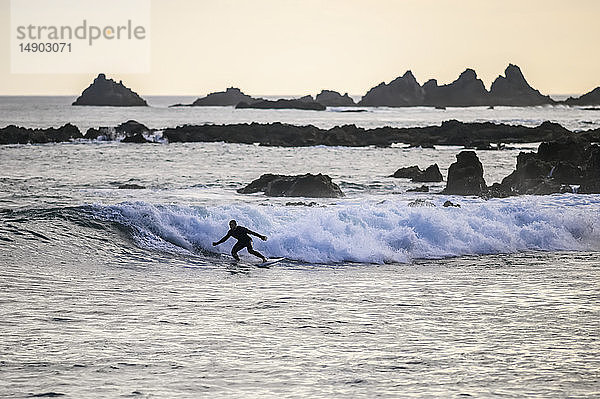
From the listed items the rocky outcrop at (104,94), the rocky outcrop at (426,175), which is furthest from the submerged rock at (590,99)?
the rocky outcrop at (426,175)

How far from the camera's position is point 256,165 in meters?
45.7

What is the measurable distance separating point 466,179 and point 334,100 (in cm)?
16781

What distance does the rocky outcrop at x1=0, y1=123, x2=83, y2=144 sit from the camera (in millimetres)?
59781

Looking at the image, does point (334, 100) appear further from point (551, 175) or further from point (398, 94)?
point (551, 175)

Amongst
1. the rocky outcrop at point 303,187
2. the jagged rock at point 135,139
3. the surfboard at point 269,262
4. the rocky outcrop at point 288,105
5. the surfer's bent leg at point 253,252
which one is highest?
the rocky outcrop at point 288,105

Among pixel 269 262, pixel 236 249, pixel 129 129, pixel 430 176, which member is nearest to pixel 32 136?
pixel 129 129

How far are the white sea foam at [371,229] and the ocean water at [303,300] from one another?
0.06 metres

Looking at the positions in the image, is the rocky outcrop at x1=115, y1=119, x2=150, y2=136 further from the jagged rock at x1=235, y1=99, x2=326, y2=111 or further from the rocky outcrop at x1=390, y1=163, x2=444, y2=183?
the jagged rock at x1=235, y1=99, x2=326, y2=111

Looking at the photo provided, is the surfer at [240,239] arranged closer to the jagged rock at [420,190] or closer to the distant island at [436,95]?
the jagged rock at [420,190]

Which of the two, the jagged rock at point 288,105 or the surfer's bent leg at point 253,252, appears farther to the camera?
the jagged rock at point 288,105

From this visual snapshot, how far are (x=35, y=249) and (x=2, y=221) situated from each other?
2.70 metres

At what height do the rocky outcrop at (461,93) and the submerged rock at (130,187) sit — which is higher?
the rocky outcrop at (461,93)

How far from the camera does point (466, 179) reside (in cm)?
3008

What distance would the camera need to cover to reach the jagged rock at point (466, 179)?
2988 centimetres
